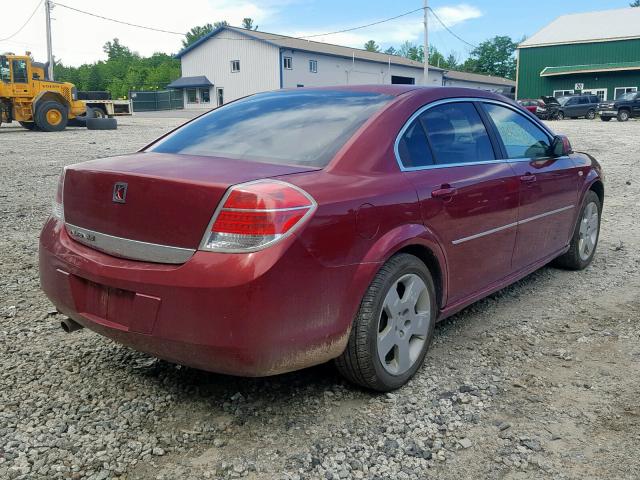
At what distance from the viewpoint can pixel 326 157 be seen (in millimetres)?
3010

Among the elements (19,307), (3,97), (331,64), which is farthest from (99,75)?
(19,307)

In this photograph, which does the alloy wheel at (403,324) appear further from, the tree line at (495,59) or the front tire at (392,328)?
the tree line at (495,59)

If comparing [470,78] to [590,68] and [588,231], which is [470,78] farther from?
[588,231]

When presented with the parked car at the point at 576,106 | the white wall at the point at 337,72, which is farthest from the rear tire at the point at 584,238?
the white wall at the point at 337,72

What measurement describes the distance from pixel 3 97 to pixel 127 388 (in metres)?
22.9

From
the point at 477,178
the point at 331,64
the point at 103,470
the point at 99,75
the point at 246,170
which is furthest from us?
the point at 99,75

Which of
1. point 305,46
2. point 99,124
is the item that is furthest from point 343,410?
point 305,46

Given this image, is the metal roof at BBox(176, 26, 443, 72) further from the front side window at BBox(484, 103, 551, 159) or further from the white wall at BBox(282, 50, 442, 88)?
the front side window at BBox(484, 103, 551, 159)

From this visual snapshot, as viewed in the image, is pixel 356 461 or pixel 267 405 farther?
pixel 267 405

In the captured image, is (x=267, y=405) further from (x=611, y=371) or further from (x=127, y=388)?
(x=611, y=371)

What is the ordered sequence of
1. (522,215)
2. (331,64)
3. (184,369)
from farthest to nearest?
(331,64) → (522,215) → (184,369)

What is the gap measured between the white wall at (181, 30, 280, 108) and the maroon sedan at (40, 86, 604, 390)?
44.6 m

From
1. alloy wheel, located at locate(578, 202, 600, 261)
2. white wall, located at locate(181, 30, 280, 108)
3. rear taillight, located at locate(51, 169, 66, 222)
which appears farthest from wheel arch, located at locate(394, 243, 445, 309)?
white wall, located at locate(181, 30, 280, 108)

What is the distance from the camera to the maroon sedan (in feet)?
8.34
